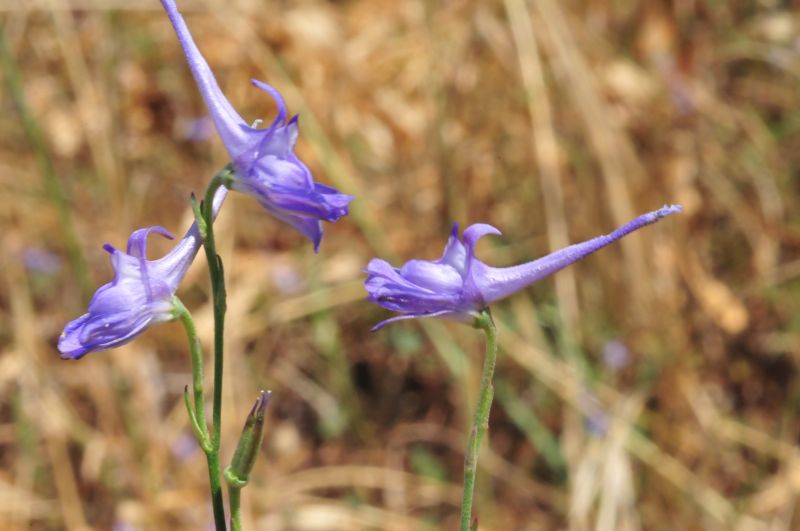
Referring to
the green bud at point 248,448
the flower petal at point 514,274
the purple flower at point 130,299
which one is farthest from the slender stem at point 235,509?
the flower petal at point 514,274

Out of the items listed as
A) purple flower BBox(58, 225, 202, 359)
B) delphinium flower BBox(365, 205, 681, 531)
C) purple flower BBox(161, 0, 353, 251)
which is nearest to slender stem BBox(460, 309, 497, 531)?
delphinium flower BBox(365, 205, 681, 531)

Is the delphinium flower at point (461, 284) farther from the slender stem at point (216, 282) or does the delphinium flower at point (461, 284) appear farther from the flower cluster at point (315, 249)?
the slender stem at point (216, 282)

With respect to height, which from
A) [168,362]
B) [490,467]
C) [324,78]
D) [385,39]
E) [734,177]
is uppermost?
[385,39]

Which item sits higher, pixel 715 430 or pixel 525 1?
pixel 525 1

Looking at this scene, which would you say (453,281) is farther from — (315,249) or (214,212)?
(214,212)

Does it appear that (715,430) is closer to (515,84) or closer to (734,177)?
(734,177)

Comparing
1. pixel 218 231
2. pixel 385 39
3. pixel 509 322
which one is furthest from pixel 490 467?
pixel 385 39

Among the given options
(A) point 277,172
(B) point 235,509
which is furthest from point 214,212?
(B) point 235,509
